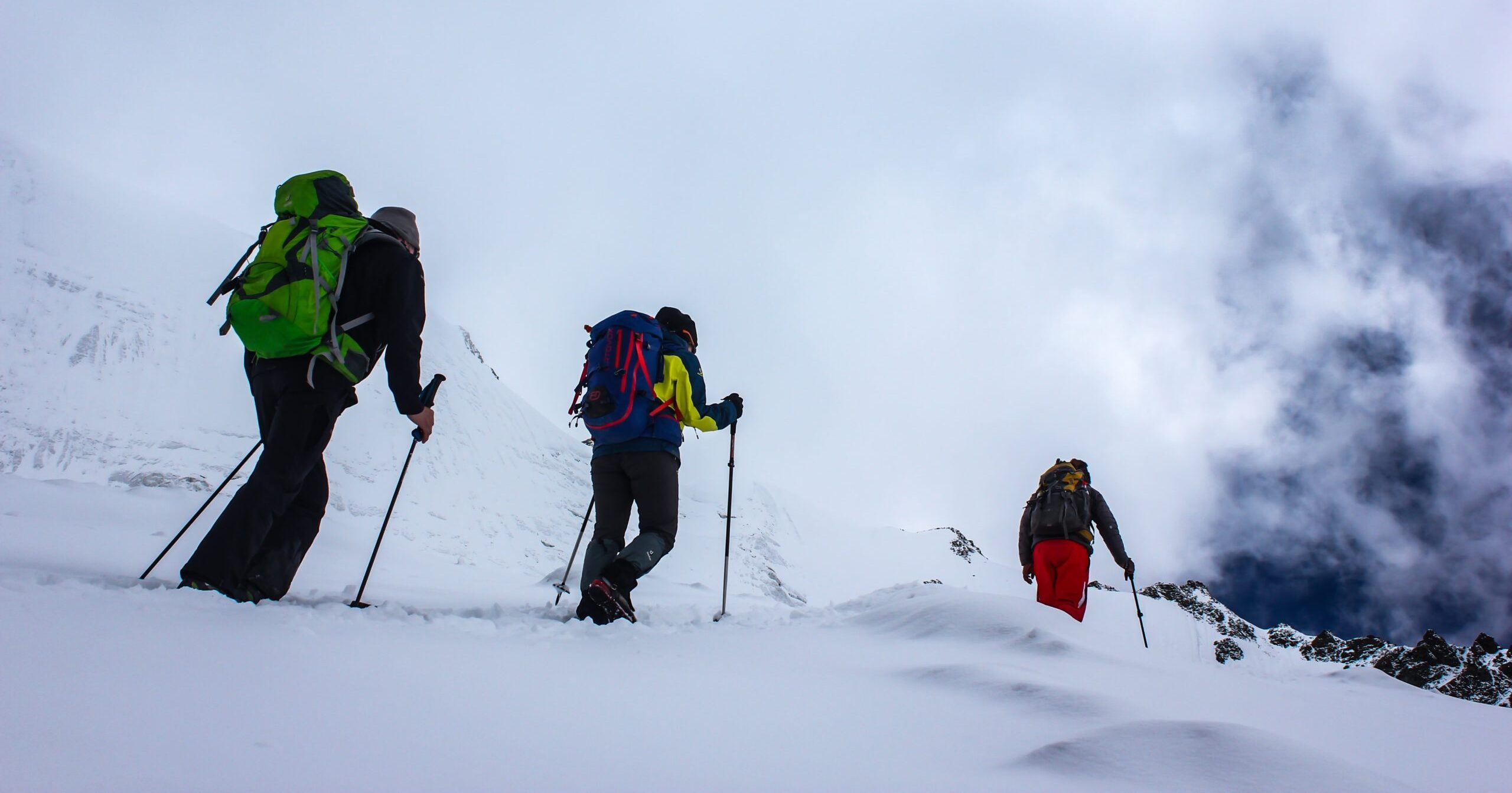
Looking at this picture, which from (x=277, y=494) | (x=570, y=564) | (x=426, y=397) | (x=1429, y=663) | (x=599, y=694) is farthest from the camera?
(x=1429, y=663)

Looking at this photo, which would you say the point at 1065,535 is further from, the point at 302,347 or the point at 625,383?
the point at 302,347

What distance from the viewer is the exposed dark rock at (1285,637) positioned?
734 inches

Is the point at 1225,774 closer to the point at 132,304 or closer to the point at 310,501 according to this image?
the point at 310,501

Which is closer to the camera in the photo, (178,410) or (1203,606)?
(178,410)

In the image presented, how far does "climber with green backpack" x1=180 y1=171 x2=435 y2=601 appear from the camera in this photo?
8.90 ft

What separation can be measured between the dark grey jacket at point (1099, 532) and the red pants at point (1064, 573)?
0.24 feet

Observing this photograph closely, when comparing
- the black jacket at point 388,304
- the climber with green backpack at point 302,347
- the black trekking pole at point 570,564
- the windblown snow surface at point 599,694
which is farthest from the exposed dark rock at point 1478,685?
the climber with green backpack at point 302,347

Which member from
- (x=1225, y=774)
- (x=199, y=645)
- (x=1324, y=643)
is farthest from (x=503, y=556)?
(x=1324, y=643)

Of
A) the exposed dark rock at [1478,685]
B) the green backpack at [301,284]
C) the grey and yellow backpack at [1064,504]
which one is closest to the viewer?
the green backpack at [301,284]

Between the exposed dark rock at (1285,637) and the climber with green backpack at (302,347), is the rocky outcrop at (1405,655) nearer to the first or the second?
the exposed dark rock at (1285,637)

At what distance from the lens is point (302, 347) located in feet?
9.45

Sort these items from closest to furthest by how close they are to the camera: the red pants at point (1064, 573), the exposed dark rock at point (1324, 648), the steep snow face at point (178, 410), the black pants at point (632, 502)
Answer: the black pants at point (632, 502) < the red pants at point (1064, 573) < the steep snow face at point (178, 410) < the exposed dark rock at point (1324, 648)

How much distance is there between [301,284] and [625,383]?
162 cm

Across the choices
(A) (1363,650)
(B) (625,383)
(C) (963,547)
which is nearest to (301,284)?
(B) (625,383)
